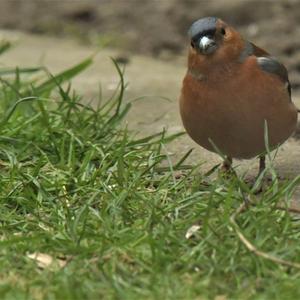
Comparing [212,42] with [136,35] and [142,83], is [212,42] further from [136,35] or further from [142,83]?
[136,35]

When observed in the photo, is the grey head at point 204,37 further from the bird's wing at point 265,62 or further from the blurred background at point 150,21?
the blurred background at point 150,21

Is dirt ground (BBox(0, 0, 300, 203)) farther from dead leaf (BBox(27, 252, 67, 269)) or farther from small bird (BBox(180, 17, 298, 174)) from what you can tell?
dead leaf (BBox(27, 252, 67, 269))

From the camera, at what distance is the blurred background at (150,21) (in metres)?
7.30

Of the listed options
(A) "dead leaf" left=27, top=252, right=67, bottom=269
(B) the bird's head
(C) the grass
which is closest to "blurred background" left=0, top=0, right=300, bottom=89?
(B) the bird's head

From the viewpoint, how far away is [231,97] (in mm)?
4438

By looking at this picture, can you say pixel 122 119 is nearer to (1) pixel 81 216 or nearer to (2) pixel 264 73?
(2) pixel 264 73

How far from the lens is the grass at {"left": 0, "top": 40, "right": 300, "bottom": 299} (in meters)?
3.40

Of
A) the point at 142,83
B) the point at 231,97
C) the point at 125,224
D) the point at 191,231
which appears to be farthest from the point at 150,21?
the point at 191,231

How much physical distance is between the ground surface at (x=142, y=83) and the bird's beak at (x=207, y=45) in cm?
57

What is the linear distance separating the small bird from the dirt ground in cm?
133

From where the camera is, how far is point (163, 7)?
309 inches

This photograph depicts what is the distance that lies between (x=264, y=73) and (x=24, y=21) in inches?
155

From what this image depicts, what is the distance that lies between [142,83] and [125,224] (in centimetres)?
271

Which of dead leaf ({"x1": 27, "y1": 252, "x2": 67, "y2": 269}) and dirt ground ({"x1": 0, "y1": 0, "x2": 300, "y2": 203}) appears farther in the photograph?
dirt ground ({"x1": 0, "y1": 0, "x2": 300, "y2": 203})
